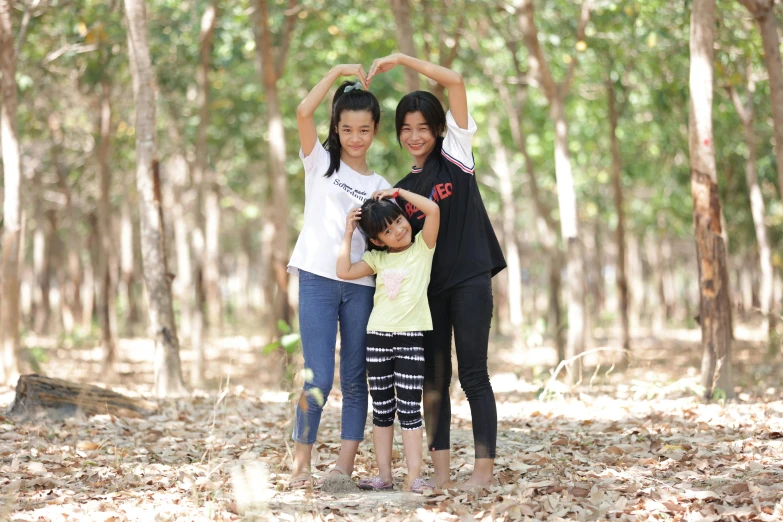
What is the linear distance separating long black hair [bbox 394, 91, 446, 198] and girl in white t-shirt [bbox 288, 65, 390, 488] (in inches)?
7.2

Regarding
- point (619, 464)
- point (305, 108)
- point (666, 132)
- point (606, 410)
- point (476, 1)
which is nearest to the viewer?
point (305, 108)

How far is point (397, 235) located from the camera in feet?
14.8

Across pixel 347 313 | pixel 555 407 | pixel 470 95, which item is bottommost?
pixel 555 407

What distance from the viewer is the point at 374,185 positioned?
4.85 metres

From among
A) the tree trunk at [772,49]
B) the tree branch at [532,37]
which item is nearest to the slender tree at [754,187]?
→ the tree branch at [532,37]

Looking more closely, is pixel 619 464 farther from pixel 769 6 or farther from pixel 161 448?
pixel 769 6

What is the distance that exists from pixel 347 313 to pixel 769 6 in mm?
5583

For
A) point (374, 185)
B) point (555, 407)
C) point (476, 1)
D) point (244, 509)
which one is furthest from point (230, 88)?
point (244, 509)

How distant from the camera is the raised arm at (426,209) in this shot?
4.45 metres

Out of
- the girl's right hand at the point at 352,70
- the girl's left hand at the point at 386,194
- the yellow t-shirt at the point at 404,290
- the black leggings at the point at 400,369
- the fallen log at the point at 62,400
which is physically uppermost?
the girl's right hand at the point at 352,70

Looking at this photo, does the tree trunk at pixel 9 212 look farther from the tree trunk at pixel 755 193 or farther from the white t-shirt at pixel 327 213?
the tree trunk at pixel 755 193

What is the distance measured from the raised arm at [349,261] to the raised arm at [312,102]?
473 mm

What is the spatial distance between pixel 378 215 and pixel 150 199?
4645 mm

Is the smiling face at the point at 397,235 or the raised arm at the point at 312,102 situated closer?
the smiling face at the point at 397,235
